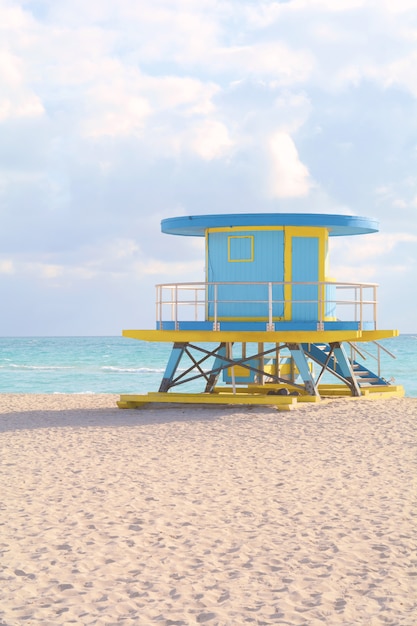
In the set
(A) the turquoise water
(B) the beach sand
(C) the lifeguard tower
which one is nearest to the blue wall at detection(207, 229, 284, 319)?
(C) the lifeguard tower

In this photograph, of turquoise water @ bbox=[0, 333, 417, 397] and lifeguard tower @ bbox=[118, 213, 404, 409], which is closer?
lifeguard tower @ bbox=[118, 213, 404, 409]

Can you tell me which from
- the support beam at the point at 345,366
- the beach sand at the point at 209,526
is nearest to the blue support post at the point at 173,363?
the support beam at the point at 345,366

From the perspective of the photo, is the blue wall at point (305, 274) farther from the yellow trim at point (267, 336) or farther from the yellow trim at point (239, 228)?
the yellow trim at point (267, 336)

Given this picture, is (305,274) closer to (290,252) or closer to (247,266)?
(290,252)

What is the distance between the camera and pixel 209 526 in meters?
9.02

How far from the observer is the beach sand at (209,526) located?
22.2 feet

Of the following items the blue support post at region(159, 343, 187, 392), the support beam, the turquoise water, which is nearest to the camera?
the blue support post at region(159, 343, 187, 392)

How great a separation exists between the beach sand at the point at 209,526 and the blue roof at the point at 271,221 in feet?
16.3

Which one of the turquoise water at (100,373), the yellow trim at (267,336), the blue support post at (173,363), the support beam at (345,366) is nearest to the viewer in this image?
the yellow trim at (267,336)

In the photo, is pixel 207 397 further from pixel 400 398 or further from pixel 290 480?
pixel 290 480

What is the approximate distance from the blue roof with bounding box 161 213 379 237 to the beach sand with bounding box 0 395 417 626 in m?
4.97

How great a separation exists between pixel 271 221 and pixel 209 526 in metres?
11.0

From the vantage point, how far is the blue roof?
1911cm

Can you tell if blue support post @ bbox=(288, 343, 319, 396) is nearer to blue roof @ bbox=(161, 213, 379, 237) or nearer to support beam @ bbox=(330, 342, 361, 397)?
support beam @ bbox=(330, 342, 361, 397)
